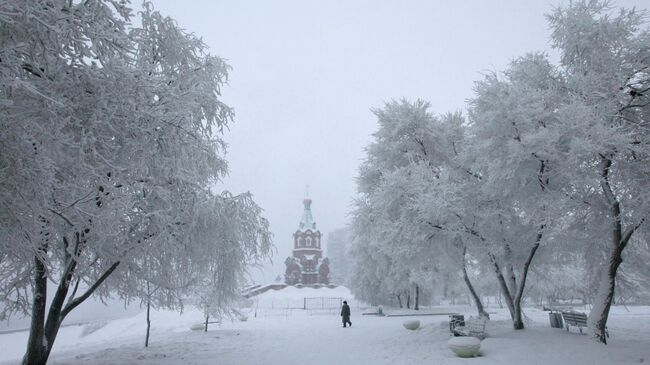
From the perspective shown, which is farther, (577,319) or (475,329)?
(577,319)

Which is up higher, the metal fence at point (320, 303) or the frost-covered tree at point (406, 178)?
the frost-covered tree at point (406, 178)

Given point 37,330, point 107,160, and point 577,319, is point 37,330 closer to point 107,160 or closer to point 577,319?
point 107,160

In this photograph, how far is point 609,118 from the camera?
11.5 meters

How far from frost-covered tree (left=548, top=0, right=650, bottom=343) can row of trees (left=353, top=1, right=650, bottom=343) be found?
36 mm

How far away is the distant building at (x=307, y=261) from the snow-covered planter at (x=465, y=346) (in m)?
56.7

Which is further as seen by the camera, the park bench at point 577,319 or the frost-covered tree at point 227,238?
the park bench at point 577,319

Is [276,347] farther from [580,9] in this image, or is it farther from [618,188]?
[580,9]

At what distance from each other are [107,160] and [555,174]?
11615 mm

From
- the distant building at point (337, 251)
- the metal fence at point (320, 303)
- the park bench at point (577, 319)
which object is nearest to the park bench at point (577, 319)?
the park bench at point (577, 319)

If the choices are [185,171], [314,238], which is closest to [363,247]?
[185,171]

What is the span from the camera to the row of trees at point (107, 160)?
430 centimetres

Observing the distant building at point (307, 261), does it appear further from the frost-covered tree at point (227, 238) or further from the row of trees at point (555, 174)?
the frost-covered tree at point (227, 238)

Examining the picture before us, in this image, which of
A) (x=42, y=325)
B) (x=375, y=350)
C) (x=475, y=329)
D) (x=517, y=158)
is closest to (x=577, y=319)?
(x=475, y=329)

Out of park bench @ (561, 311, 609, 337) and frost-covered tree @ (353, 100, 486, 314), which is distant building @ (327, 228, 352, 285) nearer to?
frost-covered tree @ (353, 100, 486, 314)
